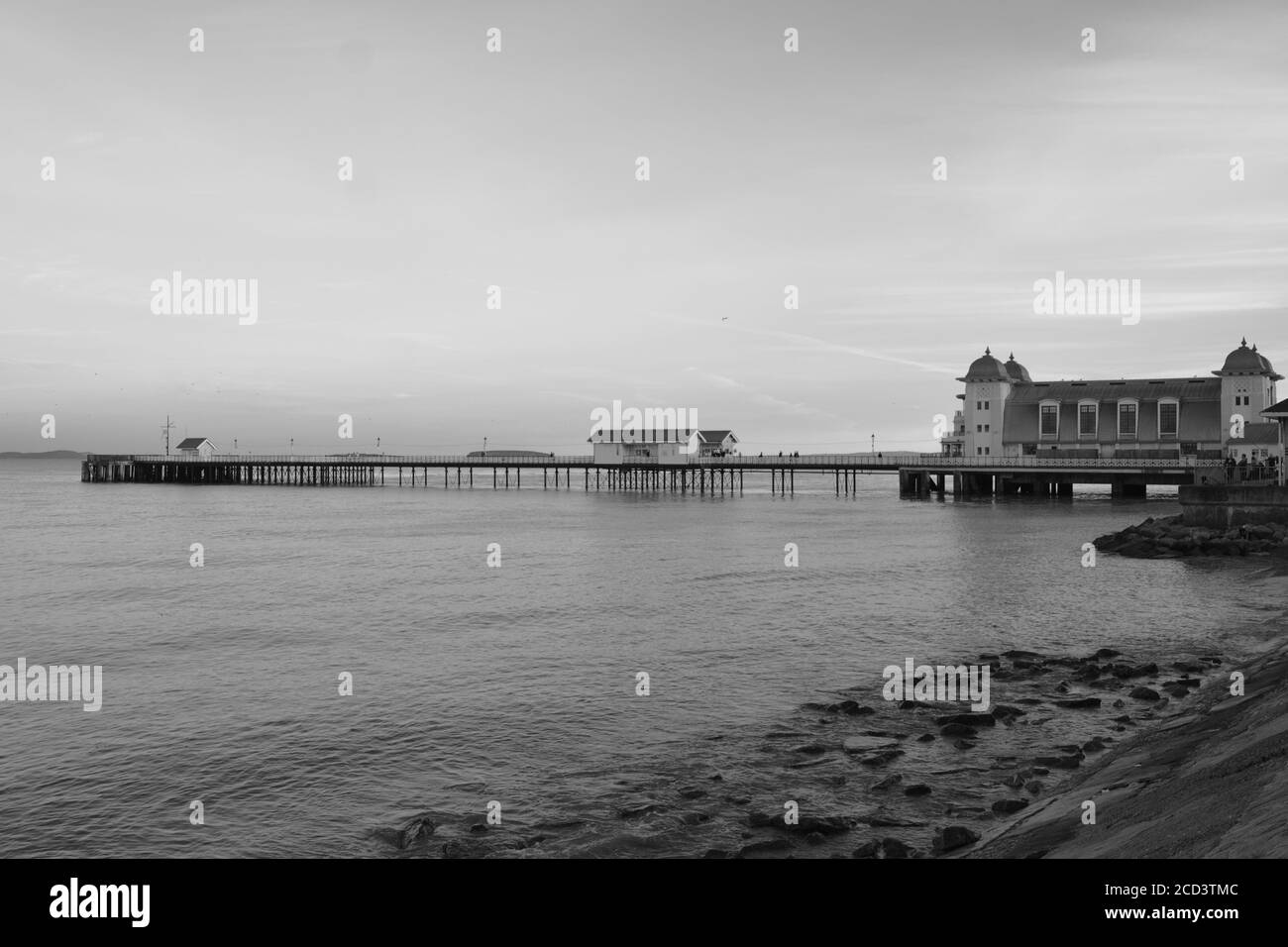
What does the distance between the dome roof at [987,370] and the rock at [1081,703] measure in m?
78.6

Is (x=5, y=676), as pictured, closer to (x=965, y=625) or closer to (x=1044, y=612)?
(x=965, y=625)

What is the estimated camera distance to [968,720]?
15656mm

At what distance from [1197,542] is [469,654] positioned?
3150cm

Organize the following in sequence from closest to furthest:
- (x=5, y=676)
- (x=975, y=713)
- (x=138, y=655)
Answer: (x=975, y=713) < (x=5, y=676) < (x=138, y=655)

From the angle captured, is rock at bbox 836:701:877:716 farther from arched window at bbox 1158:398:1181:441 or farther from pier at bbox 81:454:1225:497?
arched window at bbox 1158:398:1181:441

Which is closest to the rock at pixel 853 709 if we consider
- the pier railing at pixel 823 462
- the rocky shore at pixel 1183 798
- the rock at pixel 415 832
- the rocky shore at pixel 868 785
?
the rocky shore at pixel 868 785

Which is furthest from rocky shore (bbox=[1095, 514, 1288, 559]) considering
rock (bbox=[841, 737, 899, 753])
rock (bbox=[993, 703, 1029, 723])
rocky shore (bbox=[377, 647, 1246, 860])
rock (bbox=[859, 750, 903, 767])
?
rock (bbox=[859, 750, 903, 767])

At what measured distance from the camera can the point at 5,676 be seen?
19766 millimetres

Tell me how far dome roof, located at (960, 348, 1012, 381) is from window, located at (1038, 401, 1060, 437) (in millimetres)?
4943

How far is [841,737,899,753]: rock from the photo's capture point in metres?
14.4

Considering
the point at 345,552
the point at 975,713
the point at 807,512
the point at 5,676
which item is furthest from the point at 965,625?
the point at 807,512

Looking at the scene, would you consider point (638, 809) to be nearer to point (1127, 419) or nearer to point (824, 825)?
point (824, 825)

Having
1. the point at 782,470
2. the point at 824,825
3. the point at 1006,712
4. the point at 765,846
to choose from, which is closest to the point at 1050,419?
the point at 782,470
